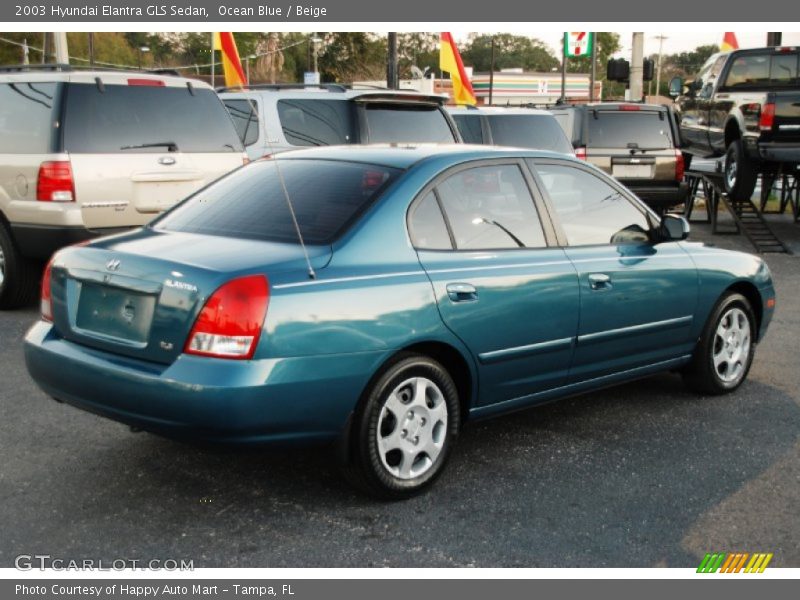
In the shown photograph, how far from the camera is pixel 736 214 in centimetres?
1478

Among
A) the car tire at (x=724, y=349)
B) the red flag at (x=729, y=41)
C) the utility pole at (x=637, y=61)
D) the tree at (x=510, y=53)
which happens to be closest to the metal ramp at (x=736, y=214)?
the utility pole at (x=637, y=61)

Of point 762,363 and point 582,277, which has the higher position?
point 582,277

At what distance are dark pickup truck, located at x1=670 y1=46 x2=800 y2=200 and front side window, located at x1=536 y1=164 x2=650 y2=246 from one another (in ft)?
28.8

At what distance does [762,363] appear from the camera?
24.3ft

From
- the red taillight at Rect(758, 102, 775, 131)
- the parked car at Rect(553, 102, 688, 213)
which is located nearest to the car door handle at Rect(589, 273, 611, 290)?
the red taillight at Rect(758, 102, 775, 131)

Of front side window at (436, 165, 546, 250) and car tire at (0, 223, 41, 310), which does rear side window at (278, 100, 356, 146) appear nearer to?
car tire at (0, 223, 41, 310)

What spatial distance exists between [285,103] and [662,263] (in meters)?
5.74

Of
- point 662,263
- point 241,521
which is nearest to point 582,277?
point 662,263

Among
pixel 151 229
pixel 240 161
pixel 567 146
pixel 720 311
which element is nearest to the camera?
pixel 151 229

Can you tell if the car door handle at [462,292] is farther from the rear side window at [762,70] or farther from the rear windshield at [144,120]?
the rear side window at [762,70]

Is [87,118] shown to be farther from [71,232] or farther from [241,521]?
[241,521]

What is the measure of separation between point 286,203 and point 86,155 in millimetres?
4003

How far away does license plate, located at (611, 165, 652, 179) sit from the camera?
15.2 m

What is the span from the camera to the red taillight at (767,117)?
13812 mm
